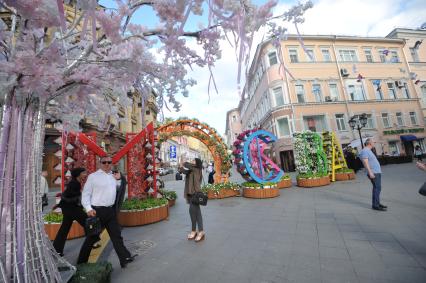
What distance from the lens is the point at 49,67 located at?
1.90 meters

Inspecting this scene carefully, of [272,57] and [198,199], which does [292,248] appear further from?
[272,57]

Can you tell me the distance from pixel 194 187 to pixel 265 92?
71.1ft

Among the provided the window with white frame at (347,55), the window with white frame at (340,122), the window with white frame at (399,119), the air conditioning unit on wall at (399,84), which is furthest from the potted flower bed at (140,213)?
the air conditioning unit on wall at (399,84)

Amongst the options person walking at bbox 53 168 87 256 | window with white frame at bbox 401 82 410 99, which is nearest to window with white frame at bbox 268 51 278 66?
window with white frame at bbox 401 82 410 99

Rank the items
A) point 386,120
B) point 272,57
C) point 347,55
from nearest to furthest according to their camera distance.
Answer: point 272,57
point 386,120
point 347,55

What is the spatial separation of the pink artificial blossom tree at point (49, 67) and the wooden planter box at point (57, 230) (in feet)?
8.95

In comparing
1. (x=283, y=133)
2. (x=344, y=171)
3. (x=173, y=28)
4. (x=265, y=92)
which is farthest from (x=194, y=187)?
(x=265, y=92)

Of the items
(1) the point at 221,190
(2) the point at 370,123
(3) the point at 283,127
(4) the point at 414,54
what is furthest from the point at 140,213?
(4) the point at 414,54

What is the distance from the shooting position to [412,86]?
78.8 feet

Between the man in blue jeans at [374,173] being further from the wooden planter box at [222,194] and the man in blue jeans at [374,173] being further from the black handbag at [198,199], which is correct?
the wooden planter box at [222,194]

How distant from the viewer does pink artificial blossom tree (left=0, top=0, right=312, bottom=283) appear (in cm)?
186

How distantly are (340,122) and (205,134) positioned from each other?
1848 centimetres

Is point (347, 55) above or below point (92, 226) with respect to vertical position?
above

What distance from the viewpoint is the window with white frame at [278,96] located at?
21719 mm
